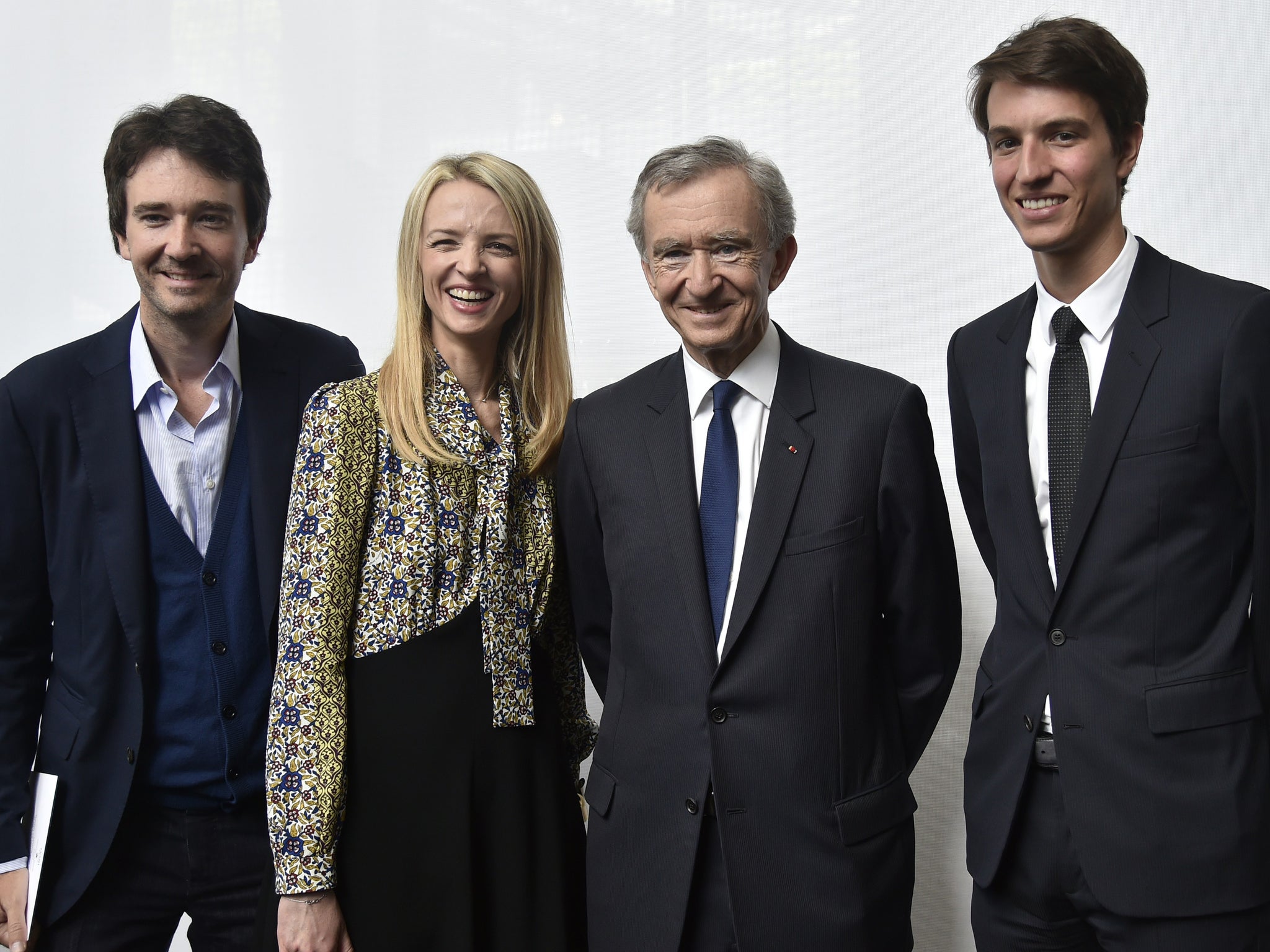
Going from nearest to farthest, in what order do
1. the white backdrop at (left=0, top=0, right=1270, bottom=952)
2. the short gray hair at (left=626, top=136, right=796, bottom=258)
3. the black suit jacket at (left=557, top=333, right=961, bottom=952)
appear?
the black suit jacket at (left=557, top=333, right=961, bottom=952), the short gray hair at (left=626, top=136, right=796, bottom=258), the white backdrop at (left=0, top=0, right=1270, bottom=952)

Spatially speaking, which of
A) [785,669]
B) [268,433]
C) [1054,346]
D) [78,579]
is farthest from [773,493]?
[78,579]

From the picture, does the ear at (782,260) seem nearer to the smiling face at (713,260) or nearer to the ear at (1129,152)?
the smiling face at (713,260)

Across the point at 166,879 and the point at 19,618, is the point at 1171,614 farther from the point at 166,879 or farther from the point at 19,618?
the point at 19,618

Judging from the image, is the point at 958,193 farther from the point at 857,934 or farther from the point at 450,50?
the point at 857,934

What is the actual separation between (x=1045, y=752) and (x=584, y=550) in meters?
0.79

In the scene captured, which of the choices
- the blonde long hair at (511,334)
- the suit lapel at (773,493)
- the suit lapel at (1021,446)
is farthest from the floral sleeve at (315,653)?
the suit lapel at (1021,446)

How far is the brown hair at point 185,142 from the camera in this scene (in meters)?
2.07

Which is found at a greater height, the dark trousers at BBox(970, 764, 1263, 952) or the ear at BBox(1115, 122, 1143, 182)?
the ear at BBox(1115, 122, 1143, 182)

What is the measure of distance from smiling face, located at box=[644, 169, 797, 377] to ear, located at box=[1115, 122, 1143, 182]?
1.77 ft

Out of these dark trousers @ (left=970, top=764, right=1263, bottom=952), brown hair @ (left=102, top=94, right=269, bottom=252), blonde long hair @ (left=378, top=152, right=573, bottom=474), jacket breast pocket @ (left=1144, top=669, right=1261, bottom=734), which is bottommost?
dark trousers @ (left=970, top=764, right=1263, bottom=952)

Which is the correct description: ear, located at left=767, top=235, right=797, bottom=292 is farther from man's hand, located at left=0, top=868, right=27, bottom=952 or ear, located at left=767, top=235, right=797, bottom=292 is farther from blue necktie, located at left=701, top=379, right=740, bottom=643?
man's hand, located at left=0, top=868, right=27, bottom=952

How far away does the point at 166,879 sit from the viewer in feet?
6.73

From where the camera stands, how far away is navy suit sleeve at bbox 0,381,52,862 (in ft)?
6.54

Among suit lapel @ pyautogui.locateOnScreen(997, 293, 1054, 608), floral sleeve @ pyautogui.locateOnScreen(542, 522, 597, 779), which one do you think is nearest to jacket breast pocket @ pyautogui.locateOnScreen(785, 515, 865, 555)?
suit lapel @ pyautogui.locateOnScreen(997, 293, 1054, 608)
